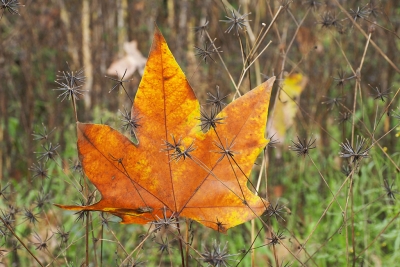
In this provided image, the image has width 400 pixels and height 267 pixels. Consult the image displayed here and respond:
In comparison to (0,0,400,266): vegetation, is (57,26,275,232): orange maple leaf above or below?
above

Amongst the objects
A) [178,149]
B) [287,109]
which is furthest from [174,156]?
[287,109]

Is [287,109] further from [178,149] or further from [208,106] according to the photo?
[178,149]

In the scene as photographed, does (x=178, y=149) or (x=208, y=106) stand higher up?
(x=178, y=149)

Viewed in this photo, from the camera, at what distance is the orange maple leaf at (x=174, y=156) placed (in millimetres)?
1005

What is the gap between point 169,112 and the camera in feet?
3.38

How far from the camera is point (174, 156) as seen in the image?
105cm

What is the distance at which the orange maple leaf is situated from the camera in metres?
1.00

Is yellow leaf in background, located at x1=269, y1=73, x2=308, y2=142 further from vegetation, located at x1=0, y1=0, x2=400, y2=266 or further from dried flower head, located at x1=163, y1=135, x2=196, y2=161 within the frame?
dried flower head, located at x1=163, y1=135, x2=196, y2=161

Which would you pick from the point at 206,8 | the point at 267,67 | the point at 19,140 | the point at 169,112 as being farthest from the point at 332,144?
the point at 169,112

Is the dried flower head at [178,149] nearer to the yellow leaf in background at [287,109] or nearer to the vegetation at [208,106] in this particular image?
the vegetation at [208,106]

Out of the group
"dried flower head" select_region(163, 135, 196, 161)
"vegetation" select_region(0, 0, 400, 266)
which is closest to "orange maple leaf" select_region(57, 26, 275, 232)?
"dried flower head" select_region(163, 135, 196, 161)

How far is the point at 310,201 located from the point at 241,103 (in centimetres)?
160

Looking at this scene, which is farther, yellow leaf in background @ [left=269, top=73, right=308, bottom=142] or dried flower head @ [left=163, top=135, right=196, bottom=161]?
yellow leaf in background @ [left=269, top=73, right=308, bottom=142]

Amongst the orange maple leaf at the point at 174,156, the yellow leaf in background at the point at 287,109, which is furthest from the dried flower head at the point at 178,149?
the yellow leaf in background at the point at 287,109
